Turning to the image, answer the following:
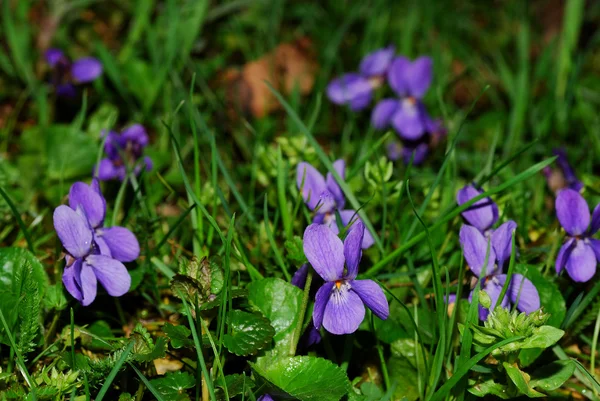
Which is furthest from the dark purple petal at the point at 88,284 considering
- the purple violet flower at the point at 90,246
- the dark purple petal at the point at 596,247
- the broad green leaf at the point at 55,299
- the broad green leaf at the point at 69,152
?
the dark purple petal at the point at 596,247

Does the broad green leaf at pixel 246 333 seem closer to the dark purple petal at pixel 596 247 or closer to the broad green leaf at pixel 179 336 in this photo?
the broad green leaf at pixel 179 336

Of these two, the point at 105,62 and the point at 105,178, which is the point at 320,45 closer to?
the point at 105,62

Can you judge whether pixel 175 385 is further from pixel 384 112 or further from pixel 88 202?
pixel 384 112

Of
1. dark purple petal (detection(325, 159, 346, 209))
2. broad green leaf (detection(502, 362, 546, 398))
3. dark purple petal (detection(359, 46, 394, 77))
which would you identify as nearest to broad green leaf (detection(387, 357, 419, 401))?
broad green leaf (detection(502, 362, 546, 398))

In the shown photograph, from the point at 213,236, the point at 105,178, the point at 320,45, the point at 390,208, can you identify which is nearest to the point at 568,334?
the point at 390,208

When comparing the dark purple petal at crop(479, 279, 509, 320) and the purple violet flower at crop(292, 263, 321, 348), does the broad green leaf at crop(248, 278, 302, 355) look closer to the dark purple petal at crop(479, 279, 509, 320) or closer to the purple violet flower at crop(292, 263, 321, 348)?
the purple violet flower at crop(292, 263, 321, 348)
